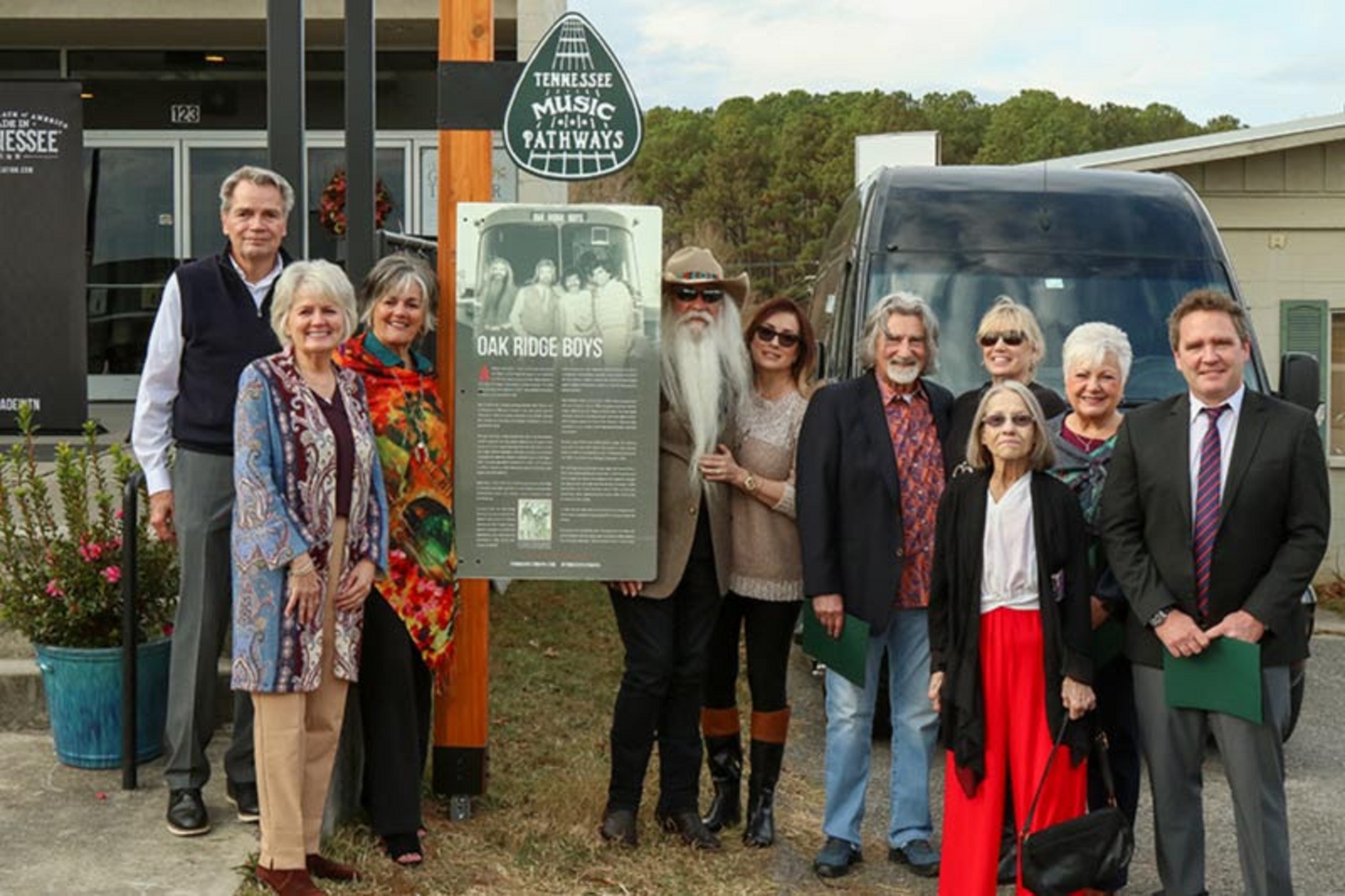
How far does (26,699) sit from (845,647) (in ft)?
11.1

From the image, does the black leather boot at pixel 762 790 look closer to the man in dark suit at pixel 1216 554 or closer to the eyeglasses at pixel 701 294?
the man in dark suit at pixel 1216 554

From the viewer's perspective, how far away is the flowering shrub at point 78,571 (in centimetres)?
589

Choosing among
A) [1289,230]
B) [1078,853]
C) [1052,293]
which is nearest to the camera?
[1078,853]

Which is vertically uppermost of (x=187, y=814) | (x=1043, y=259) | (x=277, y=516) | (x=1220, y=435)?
(x=1043, y=259)

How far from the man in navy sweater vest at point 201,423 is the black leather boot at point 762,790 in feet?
5.46

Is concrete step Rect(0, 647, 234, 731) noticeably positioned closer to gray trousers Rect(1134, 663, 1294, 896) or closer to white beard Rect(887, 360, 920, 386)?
white beard Rect(887, 360, 920, 386)

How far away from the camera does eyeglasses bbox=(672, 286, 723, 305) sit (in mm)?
5383

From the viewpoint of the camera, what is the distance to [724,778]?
221 inches

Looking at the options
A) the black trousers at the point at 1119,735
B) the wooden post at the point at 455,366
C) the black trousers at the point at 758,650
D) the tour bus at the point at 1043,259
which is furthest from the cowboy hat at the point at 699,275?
the tour bus at the point at 1043,259

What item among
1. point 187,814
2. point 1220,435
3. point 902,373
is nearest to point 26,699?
point 187,814

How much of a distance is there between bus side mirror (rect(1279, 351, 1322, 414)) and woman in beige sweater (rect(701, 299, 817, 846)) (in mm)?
2493

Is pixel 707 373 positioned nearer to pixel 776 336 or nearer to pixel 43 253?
pixel 776 336

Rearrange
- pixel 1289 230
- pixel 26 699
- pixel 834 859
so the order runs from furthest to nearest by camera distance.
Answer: pixel 1289 230 < pixel 26 699 < pixel 834 859

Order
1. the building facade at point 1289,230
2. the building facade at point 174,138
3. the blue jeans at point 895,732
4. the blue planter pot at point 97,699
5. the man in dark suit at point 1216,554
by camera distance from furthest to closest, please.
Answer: the building facade at point 174,138 < the building facade at point 1289,230 < the blue planter pot at point 97,699 < the blue jeans at point 895,732 < the man in dark suit at point 1216,554
